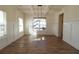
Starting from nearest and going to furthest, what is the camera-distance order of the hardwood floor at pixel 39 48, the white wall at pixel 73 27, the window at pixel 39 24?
the hardwood floor at pixel 39 48, the white wall at pixel 73 27, the window at pixel 39 24

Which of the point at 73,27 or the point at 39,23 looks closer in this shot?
the point at 73,27

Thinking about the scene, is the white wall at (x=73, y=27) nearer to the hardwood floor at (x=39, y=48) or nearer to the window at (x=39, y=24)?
the hardwood floor at (x=39, y=48)

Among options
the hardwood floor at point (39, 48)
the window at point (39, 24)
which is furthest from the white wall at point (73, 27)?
the window at point (39, 24)

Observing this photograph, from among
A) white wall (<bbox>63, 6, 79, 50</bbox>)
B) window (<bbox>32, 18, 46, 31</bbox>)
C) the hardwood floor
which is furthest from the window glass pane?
white wall (<bbox>63, 6, 79, 50</bbox>)

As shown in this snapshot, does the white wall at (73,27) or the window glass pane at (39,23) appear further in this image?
the window glass pane at (39,23)

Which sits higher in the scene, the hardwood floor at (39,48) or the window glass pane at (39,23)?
the window glass pane at (39,23)

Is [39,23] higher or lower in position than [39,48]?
higher

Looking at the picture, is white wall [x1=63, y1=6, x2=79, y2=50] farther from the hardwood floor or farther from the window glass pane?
the window glass pane

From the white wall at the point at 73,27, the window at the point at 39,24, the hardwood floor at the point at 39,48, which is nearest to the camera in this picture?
the hardwood floor at the point at 39,48

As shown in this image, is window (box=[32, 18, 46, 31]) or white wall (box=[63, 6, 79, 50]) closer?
white wall (box=[63, 6, 79, 50])

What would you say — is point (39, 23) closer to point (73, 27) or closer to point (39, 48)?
point (73, 27)

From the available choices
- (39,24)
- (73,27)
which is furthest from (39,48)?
(39,24)
